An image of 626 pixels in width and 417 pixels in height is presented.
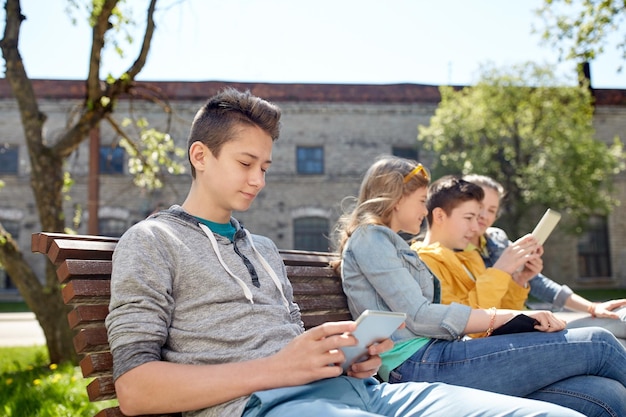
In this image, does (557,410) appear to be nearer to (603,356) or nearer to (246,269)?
(603,356)

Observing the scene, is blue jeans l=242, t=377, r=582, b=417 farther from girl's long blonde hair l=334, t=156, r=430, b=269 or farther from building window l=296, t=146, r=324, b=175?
building window l=296, t=146, r=324, b=175

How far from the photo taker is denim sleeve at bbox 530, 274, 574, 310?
4125 mm

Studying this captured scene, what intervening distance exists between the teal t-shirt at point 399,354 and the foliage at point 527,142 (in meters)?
17.4

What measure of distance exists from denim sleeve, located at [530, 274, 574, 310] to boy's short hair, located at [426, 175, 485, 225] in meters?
0.99

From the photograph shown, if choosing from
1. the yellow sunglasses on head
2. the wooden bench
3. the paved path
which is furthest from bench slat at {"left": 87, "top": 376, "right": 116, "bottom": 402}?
the paved path

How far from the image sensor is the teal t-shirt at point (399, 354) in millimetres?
2635

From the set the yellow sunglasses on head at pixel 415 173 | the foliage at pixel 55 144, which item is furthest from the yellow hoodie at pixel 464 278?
the foliage at pixel 55 144

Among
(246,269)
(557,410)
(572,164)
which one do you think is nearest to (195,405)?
(246,269)

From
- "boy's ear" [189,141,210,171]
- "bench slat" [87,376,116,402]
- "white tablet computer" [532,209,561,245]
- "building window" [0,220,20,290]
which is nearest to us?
"bench slat" [87,376,116,402]

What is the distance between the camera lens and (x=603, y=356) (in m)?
2.41

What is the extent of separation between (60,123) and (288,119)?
7791mm

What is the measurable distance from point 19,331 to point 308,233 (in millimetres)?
11963

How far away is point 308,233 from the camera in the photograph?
76.4 ft

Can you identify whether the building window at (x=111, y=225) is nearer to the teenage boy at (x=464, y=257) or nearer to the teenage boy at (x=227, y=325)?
the teenage boy at (x=464, y=257)
